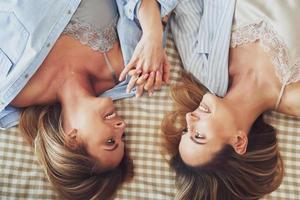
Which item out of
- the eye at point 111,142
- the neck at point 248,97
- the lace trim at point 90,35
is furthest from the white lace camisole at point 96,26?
the neck at point 248,97

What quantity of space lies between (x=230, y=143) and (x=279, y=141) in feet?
0.30

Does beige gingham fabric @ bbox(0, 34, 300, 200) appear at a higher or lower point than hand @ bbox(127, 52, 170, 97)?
lower

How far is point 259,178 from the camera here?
32.6 inches

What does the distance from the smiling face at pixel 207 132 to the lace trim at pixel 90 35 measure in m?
0.19

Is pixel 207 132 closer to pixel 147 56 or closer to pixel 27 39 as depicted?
pixel 147 56

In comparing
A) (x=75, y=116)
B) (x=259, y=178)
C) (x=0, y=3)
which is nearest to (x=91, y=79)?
(x=75, y=116)

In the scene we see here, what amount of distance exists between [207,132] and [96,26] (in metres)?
0.27

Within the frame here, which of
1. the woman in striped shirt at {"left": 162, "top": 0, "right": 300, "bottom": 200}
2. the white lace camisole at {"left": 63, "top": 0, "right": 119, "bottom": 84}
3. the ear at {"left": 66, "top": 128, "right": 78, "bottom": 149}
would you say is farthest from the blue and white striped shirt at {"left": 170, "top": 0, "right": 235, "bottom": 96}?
the ear at {"left": 66, "top": 128, "right": 78, "bottom": 149}

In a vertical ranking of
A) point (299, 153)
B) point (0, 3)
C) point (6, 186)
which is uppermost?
point (0, 3)

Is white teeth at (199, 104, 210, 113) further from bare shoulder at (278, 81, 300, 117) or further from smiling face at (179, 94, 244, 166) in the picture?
bare shoulder at (278, 81, 300, 117)

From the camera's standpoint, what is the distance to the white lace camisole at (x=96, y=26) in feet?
2.86

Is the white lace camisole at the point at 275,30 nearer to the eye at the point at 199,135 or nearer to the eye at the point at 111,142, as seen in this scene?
the eye at the point at 199,135

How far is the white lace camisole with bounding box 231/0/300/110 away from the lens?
0.84 m

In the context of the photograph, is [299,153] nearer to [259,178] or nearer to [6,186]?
[259,178]
